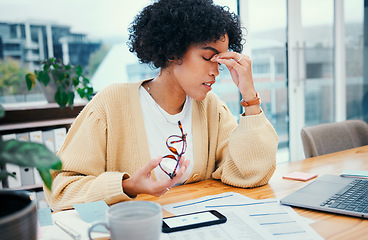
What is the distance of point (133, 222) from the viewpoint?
1.69 feet

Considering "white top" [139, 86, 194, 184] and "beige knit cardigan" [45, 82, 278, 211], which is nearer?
"beige knit cardigan" [45, 82, 278, 211]

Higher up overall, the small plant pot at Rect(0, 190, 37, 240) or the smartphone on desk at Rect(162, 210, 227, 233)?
the small plant pot at Rect(0, 190, 37, 240)

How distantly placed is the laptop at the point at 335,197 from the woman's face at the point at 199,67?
0.50 metres

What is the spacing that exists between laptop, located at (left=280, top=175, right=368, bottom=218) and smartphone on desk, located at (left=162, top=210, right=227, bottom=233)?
0.23 metres

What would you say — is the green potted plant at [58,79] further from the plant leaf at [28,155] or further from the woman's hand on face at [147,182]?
the plant leaf at [28,155]

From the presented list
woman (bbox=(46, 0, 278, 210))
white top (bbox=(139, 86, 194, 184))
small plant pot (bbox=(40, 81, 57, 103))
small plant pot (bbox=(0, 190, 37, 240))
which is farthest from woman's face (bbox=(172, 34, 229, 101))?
small plant pot (bbox=(40, 81, 57, 103))

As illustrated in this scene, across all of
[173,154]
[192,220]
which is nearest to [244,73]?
[173,154]

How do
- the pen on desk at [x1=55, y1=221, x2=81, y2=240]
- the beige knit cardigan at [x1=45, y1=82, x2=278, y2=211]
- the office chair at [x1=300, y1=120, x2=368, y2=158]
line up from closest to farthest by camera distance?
the pen on desk at [x1=55, y1=221, x2=81, y2=240], the beige knit cardigan at [x1=45, y1=82, x2=278, y2=211], the office chair at [x1=300, y1=120, x2=368, y2=158]

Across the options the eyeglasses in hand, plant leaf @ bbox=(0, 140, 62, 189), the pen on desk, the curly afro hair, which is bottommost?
the pen on desk

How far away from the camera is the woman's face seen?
117cm

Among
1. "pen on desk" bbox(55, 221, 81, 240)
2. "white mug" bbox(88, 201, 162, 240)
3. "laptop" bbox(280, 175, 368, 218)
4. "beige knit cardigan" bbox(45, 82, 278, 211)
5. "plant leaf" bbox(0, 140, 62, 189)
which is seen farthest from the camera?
"beige knit cardigan" bbox(45, 82, 278, 211)

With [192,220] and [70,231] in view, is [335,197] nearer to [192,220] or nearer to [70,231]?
[192,220]

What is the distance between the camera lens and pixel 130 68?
3068 millimetres

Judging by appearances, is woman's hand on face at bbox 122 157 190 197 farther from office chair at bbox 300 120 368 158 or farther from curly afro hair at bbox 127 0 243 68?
office chair at bbox 300 120 368 158
